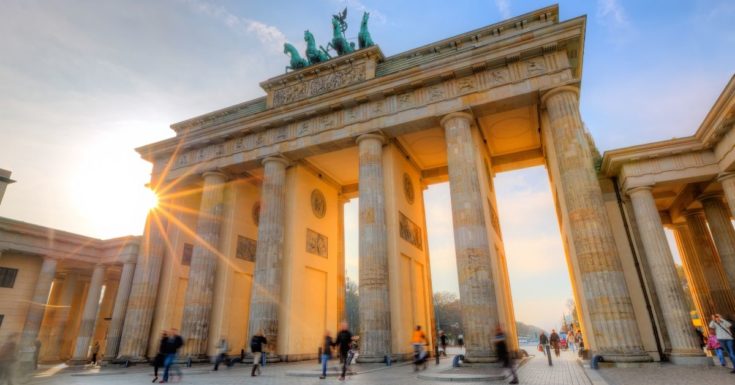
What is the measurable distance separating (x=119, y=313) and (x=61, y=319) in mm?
13026

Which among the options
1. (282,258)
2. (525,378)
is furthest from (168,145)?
(525,378)

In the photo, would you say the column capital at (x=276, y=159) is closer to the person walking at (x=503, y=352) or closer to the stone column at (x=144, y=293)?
the stone column at (x=144, y=293)

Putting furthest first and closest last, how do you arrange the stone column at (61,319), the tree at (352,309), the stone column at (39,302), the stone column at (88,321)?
the tree at (352,309) → the stone column at (61,319) → the stone column at (39,302) → the stone column at (88,321)

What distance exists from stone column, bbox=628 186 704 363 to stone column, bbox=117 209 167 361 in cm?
2110

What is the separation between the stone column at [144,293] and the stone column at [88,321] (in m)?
5.41

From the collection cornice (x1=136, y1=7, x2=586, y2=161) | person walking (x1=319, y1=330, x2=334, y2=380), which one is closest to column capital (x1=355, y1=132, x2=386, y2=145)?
cornice (x1=136, y1=7, x2=586, y2=161)

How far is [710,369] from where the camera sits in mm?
9617

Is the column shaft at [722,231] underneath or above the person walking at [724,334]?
above

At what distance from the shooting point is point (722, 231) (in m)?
14.8

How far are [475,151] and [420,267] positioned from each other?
6583 mm

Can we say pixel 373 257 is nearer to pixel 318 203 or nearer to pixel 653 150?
pixel 318 203

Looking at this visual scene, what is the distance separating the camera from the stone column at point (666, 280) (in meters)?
11.2

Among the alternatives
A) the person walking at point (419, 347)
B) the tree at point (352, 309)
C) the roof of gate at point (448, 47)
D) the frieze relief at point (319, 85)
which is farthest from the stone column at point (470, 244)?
the tree at point (352, 309)

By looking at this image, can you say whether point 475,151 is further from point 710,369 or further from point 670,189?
point 710,369
